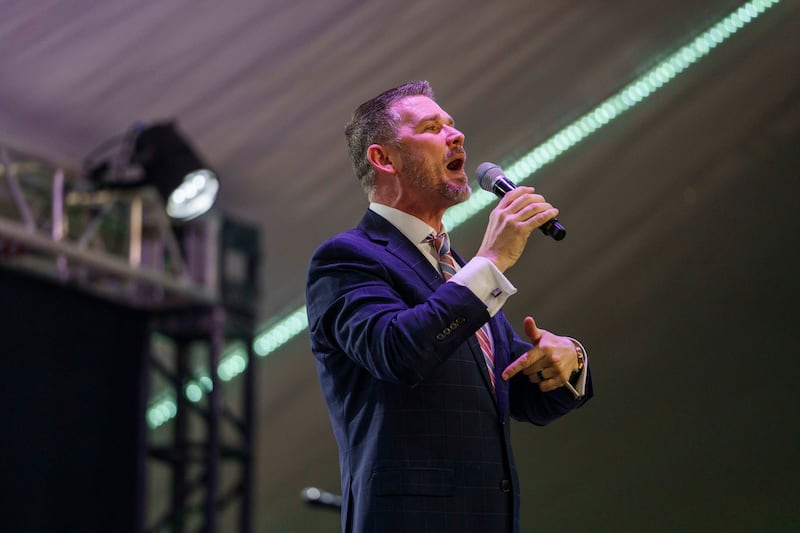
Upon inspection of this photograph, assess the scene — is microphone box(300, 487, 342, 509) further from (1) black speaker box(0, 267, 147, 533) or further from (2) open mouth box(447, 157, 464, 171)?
(1) black speaker box(0, 267, 147, 533)

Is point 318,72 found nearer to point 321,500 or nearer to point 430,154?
point 321,500

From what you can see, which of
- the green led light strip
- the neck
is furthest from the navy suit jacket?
the green led light strip

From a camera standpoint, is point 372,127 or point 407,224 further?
point 372,127

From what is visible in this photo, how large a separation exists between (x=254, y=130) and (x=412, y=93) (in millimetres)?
3193

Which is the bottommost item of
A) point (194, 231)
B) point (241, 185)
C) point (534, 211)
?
point (534, 211)

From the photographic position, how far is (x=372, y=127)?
1829mm

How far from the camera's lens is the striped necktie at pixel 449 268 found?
1.63m

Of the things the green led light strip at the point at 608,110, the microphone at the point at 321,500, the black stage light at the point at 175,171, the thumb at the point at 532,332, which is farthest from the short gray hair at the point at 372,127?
the green led light strip at the point at 608,110

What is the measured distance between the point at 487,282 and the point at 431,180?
33cm

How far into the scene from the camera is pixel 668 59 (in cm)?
478

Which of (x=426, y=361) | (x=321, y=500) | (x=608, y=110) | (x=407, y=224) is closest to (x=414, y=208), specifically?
(x=407, y=224)

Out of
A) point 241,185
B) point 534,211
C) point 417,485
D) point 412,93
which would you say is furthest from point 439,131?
point 241,185

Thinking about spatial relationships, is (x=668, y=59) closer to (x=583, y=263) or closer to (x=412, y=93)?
(x=583, y=263)

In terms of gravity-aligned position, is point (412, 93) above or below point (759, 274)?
below
